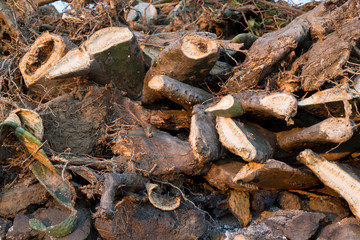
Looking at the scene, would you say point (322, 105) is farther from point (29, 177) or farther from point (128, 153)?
point (29, 177)

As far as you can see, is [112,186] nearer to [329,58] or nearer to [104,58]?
[104,58]

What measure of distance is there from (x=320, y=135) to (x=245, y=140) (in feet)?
1.54

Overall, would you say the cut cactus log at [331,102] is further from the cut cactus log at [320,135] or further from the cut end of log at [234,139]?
the cut end of log at [234,139]

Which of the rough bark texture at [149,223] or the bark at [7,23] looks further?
the bark at [7,23]

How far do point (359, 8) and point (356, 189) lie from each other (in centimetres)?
145

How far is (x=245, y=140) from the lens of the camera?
2205 millimetres

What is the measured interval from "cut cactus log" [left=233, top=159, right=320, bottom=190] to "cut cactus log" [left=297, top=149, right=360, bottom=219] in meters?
0.10

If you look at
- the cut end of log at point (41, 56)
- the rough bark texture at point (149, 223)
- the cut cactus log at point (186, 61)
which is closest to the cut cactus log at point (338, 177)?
the rough bark texture at point (149, 223)

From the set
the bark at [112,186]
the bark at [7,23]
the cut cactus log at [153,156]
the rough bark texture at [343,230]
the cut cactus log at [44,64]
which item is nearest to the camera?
the bark at [112,186]

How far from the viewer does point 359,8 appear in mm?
2582

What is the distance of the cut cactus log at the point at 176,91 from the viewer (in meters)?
2.38

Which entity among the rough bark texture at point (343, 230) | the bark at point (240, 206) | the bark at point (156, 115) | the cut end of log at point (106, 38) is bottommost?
the bark at point (240, 206)

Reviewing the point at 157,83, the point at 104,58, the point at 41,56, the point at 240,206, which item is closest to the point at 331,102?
the point at 240,206

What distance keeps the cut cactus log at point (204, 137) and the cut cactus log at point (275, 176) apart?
24 centimetres
